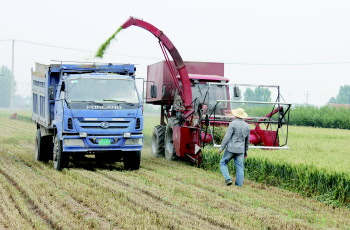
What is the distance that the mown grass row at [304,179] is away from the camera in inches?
426

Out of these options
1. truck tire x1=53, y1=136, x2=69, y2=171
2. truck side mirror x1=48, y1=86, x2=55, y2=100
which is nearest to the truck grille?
truck tire x1=53, y1=136, x2=69, y2=171

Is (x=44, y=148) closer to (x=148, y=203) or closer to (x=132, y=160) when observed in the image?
(x=132, y=160)

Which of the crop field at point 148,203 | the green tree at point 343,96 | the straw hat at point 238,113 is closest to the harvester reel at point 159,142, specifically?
the crop field at point 148,203

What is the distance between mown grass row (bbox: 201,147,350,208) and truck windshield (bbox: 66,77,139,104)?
3.43 metres

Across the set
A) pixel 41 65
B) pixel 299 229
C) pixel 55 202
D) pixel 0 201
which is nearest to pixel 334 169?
pixel 299 229

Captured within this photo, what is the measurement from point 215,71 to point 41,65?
621 cm

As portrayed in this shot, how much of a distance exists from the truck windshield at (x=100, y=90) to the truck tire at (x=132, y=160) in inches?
53.5

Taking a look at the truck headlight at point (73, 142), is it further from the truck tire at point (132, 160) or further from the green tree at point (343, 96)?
the green tree at point (343, 96)

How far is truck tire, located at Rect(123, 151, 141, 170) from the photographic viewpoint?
1502cm

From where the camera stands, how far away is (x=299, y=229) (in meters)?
8.23

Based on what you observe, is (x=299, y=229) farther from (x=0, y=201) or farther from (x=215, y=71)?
(x=215, y=71)

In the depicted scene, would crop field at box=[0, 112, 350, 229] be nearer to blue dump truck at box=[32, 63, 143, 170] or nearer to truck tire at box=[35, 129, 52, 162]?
blue dump truck at box=[32, 63, 143, 170]

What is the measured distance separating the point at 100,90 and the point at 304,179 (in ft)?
18.6

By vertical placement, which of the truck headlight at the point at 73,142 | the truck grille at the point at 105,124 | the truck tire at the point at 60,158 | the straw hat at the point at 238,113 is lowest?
the truck tire at the point at 60,158
